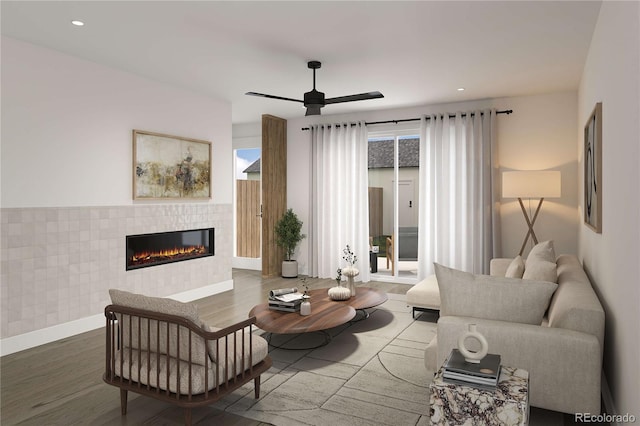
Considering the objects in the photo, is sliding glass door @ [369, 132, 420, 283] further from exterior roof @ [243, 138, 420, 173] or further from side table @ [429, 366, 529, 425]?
side table @ [429, 366, 529, 425]

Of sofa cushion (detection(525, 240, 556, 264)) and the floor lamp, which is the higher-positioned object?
the floor lamp

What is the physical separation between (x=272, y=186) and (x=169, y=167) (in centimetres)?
244

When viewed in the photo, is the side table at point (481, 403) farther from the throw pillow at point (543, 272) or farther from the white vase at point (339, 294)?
the white vase at point (339, 294)

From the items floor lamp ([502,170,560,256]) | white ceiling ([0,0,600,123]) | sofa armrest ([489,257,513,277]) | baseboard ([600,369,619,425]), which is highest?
white ceiling ([0,0,600,123])

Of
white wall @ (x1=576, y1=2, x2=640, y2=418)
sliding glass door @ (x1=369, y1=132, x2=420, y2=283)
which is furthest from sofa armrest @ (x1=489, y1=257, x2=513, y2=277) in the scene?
sliding glass door @ (x1=369, y1=132, x2=420, y2=283)

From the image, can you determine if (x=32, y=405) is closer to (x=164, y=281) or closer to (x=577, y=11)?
(x=164, y=281)

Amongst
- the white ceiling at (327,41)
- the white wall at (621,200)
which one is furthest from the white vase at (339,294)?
the white ceiling at (327,41)

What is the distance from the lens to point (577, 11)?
3.40m

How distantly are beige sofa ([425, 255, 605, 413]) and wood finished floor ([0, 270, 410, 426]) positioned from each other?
1529 mm

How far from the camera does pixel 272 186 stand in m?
7.75

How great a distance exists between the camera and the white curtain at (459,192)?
6270 mm

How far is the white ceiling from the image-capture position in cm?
336

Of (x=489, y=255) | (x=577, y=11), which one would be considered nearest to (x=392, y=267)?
(x=489, y=255)

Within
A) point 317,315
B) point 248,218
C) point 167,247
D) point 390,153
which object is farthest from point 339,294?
point 248,218
